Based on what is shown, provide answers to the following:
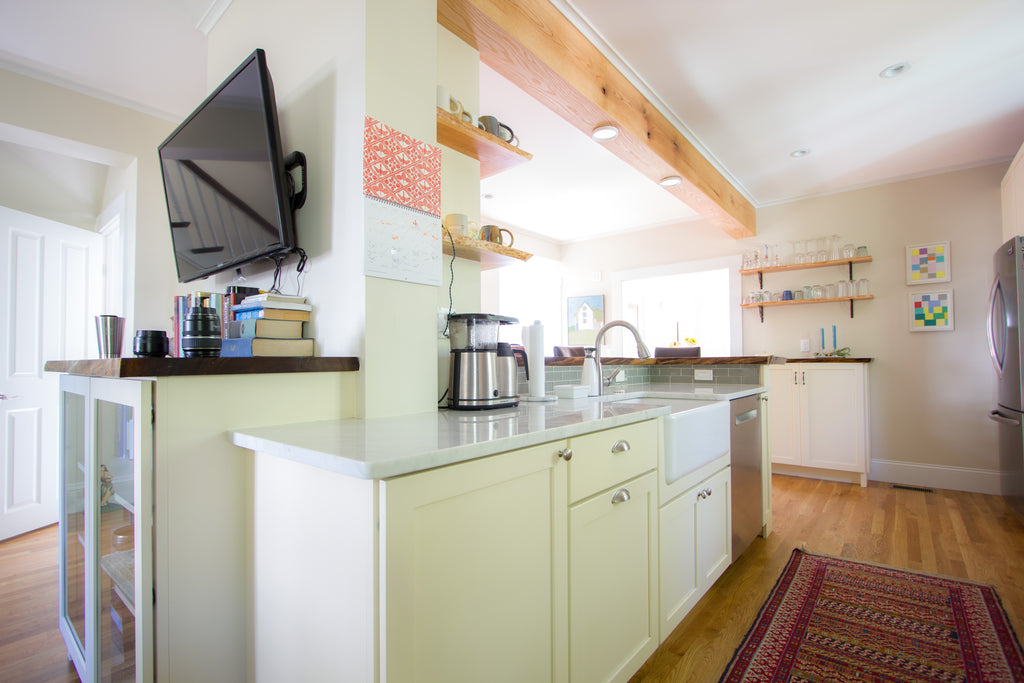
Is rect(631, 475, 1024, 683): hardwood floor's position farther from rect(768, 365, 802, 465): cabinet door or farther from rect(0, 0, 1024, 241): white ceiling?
rect(0, 0, 1024, 241): white ceiling

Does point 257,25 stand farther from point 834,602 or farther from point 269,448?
point 834,602

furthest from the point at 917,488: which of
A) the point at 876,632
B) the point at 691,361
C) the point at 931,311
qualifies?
the point at 876,632

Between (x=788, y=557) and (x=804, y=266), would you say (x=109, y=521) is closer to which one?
(x=788, y=557)

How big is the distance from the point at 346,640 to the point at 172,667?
1.85 ft

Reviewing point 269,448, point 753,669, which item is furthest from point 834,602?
point 269,448

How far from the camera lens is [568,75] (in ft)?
7.04

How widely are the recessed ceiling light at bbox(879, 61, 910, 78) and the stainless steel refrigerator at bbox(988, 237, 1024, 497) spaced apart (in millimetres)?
1149

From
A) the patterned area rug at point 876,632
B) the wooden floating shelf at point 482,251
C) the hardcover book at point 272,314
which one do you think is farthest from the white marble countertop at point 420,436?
the patterned area rug at point 876,632

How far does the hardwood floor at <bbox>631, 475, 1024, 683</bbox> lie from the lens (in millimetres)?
1760

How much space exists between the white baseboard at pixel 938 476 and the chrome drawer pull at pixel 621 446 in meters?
3.92

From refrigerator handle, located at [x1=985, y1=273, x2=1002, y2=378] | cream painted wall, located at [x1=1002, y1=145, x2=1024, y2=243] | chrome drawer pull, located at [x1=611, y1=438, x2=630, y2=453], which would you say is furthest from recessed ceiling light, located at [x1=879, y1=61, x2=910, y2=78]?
chrome drawer pull, located at [x1=611, y1=438, x2=630, y2=453]

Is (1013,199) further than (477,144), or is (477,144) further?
(1013,199)

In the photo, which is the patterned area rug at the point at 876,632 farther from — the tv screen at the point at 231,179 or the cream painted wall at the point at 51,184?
the cream painted wall at the point at 51,184

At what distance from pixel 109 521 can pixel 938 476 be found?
17.5ft
